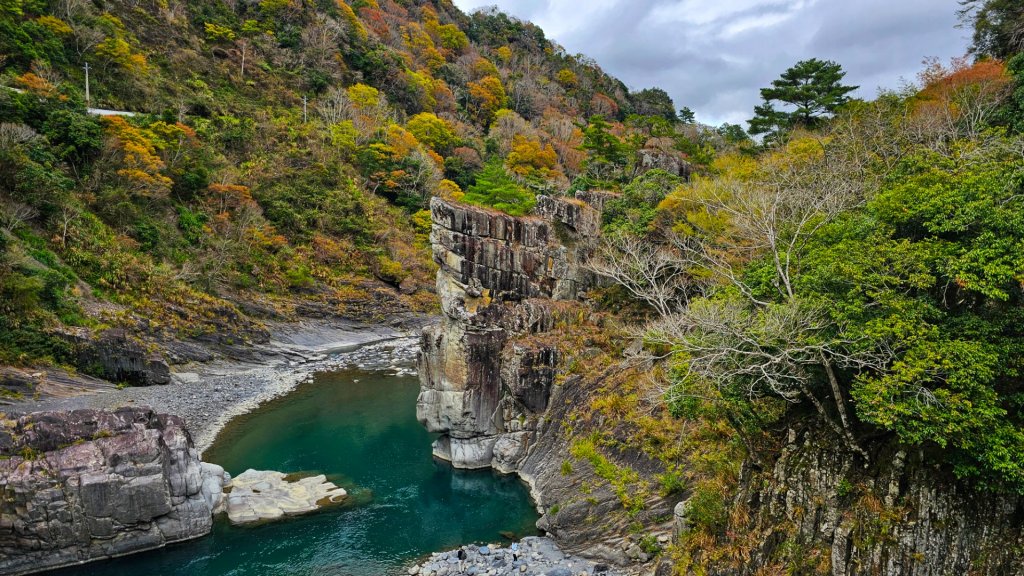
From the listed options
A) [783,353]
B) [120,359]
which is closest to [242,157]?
[120,359]

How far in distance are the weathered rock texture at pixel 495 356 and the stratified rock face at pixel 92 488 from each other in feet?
32.6

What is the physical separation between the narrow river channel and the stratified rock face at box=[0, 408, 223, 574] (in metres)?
0.70

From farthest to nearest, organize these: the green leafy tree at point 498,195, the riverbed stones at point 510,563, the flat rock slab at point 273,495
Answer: the green leafy tree at point 498,195 → the flat rock slab at point 273,495 → the riverbed stones at point 510,563

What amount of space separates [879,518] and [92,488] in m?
20.5

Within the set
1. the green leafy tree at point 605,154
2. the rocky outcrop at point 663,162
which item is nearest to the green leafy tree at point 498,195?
the green leafy tree at point 605,154

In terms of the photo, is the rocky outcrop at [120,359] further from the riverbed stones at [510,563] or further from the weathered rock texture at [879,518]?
the weathered rock texture at [879,518]

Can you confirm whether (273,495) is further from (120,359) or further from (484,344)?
(120,359)

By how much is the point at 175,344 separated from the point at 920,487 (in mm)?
36594

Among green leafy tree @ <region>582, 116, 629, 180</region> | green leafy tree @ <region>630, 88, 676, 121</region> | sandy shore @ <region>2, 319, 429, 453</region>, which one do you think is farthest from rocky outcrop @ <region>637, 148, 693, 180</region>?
green leafy tree @ <region>630, 88, 676, 121</region>

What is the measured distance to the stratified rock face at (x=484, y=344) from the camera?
23.6 meters

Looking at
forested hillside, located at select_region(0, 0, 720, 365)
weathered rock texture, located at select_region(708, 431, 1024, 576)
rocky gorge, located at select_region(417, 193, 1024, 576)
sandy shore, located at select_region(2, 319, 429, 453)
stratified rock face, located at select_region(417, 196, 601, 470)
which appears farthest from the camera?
forested hillside, located at select_region(0, 0, 720, 365)

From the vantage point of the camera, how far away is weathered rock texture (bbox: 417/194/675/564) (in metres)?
23.2

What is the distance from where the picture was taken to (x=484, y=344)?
24047 millimetres

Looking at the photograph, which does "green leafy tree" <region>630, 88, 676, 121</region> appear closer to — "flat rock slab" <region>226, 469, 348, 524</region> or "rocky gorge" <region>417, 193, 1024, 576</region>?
"rocky gorge" <region>417, 193, 1024, 576</region>
